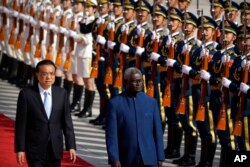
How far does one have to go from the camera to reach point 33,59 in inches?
845

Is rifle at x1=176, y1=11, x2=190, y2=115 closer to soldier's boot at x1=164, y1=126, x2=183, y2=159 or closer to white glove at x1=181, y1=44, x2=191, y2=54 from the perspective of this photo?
white glove at x1=181, y1=44, x2=191, y2=54

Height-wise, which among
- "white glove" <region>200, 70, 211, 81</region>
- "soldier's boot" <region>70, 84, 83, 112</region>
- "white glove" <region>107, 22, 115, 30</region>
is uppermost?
"white glove" <region>107, 22, 115, 30</region>

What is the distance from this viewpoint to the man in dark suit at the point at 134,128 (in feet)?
36.8

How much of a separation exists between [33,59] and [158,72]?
18.3ft

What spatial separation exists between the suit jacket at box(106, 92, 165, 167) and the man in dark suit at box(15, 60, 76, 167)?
1.42 ft

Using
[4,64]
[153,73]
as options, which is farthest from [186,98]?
[4,64]

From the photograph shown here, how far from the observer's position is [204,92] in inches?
588

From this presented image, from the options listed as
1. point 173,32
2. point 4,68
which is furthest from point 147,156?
Answer: point 4,68

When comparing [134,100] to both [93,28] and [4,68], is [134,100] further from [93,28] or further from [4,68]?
[4,68]

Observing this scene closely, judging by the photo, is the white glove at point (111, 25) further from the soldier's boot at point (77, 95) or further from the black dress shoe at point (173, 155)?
the black dress shoe at point (173, 155)

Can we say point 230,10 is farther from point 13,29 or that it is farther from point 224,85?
point 13,29

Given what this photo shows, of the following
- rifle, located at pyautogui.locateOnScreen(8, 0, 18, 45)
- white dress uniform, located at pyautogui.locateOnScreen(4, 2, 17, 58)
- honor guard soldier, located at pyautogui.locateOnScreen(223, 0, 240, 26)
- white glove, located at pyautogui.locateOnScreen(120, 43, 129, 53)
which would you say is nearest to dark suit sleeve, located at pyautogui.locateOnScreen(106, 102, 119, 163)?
honor guard soldier, located at pyautogui.locateOnScreen(223, 0, 240, 26)

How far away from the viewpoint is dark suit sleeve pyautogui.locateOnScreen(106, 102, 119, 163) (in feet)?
36.3

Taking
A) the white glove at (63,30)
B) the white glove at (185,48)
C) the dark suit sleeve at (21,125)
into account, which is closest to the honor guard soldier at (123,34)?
the white glove at (185,48)
